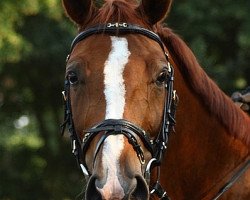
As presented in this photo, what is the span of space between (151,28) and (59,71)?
43.6ft

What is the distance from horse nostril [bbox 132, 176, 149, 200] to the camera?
4.69 metres

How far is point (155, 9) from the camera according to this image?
5320 mm

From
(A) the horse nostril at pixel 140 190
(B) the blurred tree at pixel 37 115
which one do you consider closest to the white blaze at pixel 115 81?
(A) the horse nostril at pixel 140 190

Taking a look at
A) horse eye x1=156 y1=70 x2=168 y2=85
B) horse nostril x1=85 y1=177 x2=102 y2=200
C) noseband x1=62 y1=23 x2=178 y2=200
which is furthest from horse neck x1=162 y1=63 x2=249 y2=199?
horse nostril x1=85 y1=177 x2=102 y2=200

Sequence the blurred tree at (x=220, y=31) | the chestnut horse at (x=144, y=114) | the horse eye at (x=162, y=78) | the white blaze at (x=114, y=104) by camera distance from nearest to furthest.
→ the white blaze at (x=114, y=104) → the chestnut horse at (x=144, y=114) → the horse eye at (x=162, y=78) → the blurred tree at (x=220, y=31)

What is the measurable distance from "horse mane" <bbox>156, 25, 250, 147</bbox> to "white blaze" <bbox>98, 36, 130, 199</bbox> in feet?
1.51

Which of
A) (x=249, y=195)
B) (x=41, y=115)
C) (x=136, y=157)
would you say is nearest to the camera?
(x=136, y=157)

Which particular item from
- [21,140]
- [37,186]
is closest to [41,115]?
[37,186]

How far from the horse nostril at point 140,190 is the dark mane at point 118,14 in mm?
1017

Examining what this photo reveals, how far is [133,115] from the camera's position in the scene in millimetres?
4879

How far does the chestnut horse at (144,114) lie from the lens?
476 centimetres

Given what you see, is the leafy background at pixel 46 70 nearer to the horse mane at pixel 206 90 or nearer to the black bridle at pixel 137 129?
the horse mane at pixel 206 90

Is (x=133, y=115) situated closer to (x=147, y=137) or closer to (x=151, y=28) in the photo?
(x=147, y=137)

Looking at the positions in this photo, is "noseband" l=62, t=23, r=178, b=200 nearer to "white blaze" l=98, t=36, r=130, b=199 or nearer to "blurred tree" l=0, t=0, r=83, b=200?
"white blaze" l=98, t=36, r=130, b=199
